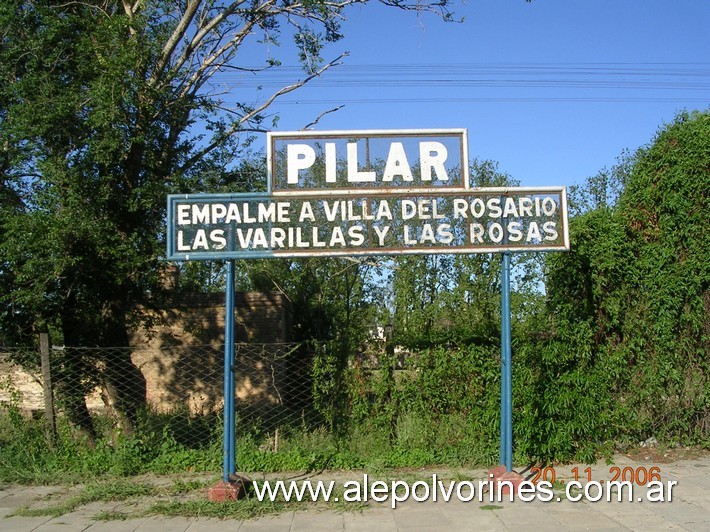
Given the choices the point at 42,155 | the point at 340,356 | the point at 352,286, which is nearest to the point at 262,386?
the point at 352,286

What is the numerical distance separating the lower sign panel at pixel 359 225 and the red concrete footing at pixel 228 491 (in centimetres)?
244

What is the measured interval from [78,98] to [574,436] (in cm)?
800

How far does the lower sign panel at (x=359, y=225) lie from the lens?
736cm

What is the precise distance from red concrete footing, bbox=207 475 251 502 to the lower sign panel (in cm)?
244

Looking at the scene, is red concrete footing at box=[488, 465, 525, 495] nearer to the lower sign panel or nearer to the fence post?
the lower sign panel

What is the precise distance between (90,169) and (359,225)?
4073 mm

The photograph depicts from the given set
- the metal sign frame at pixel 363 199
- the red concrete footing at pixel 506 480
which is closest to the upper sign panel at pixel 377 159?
the metal sign frame at pixel 363 199

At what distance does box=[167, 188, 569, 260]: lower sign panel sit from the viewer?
7359mm

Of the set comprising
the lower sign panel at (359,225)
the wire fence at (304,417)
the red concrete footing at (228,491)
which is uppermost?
the lower sign panel at (359,225)

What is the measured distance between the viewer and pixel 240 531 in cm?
624

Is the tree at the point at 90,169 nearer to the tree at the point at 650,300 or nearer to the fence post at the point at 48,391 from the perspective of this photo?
the fence post at the point at 48,391

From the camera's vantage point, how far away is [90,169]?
9016mm

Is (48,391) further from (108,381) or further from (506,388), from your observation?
(506,388)

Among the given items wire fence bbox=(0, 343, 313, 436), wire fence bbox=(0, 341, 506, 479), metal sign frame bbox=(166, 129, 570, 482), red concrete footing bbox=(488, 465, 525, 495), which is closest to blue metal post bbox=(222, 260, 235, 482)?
metal sign frame bbox=(166, 129, 570, 482)
